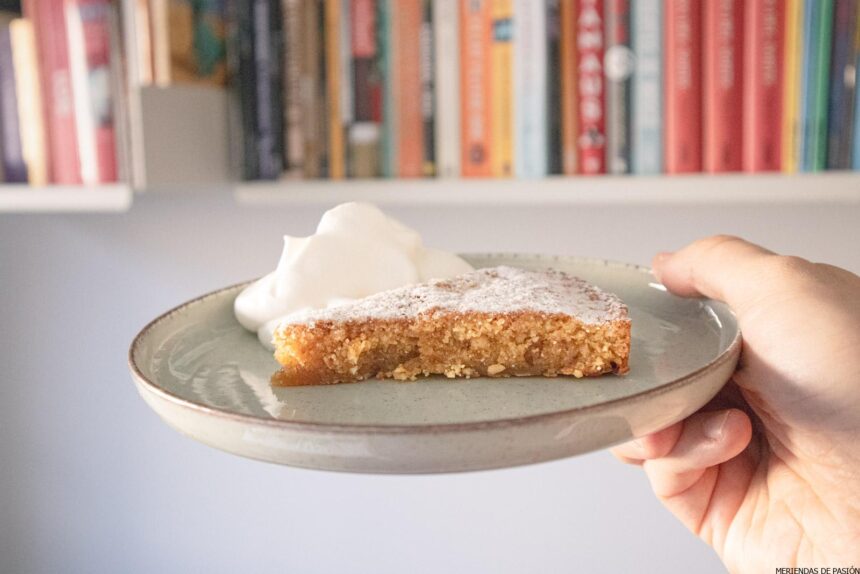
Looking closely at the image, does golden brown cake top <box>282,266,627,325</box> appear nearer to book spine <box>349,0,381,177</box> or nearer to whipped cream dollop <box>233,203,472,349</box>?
whipped cream dollop <box>233,203,472,349</box>

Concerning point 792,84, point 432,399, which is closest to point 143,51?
point 432,399

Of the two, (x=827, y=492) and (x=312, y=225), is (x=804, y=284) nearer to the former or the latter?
(x=827, y=492)

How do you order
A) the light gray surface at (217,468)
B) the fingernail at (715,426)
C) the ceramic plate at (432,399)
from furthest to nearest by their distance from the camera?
the light gray surface at (217,468) → the fingernail at (715,426) → the ceramic plate at (432,399)

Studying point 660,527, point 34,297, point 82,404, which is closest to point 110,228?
point 34,297

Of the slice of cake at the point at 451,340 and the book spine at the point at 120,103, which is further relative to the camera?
the book spine at the point at 120,103

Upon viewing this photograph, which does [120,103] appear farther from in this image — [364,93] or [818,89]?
[818,89]

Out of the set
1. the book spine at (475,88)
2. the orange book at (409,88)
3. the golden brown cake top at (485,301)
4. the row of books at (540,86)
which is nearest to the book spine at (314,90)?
the row of books at (540,86)

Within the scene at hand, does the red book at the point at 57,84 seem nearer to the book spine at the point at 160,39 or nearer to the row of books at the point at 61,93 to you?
the row of books at the point at 61,93

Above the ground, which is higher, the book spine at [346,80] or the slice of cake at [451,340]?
the book spine at [346,80]

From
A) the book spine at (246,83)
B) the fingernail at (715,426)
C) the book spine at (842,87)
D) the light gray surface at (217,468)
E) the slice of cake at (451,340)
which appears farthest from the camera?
the light gray surface at (217,468)
